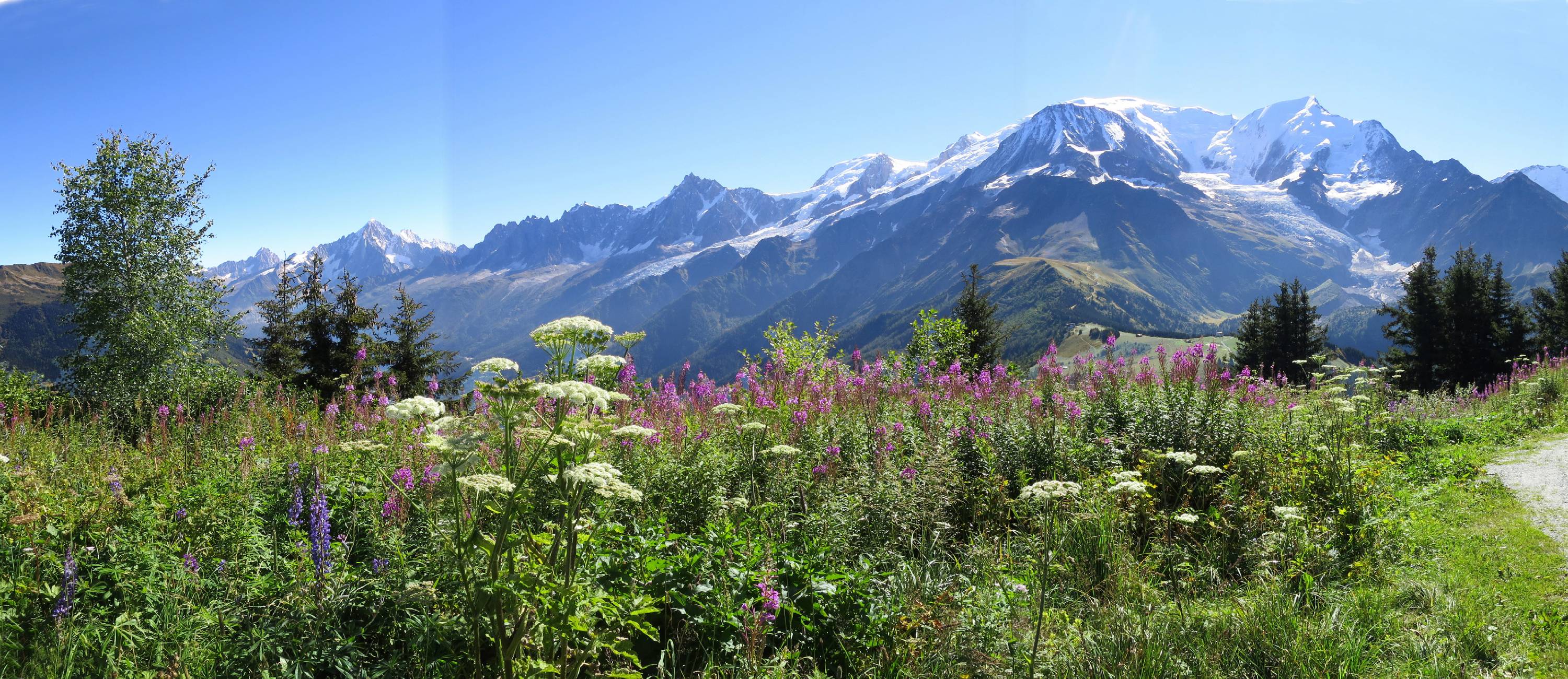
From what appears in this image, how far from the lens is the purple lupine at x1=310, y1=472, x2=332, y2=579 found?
138 inches

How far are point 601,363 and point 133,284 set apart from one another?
3323 centimetres

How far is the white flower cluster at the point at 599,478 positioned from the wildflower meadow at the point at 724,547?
0.05ft

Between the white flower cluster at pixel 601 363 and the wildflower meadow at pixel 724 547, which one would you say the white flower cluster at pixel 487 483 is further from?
the white flower cluster at pixel 601 363

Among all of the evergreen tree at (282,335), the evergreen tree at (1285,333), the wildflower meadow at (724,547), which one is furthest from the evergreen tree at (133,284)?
the evergreen tree at (1285,333)

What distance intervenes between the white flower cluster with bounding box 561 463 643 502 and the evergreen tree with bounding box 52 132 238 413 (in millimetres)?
28900

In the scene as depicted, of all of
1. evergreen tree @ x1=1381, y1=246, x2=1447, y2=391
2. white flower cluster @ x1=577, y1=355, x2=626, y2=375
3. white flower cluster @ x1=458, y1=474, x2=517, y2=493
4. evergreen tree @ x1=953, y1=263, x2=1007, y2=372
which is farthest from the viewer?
evergreen tree @ x1=1381, y1=246, x2=1447, y2=391

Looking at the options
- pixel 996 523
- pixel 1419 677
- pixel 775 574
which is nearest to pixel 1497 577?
pixel 1419 677

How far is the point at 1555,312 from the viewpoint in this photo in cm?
3597

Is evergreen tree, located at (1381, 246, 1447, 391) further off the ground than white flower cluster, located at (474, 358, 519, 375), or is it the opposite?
white flower cluster, located at (474, 358, 519, 375)

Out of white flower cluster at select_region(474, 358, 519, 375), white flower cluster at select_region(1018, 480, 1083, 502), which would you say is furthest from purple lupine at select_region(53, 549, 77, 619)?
white flower cluster at select_region(1018, 480, 1083, 502)

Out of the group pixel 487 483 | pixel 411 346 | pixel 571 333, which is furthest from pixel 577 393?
pixel 411 346

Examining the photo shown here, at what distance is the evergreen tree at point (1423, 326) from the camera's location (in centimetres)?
3559

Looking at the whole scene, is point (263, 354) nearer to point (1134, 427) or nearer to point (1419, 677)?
point (1134, 427)

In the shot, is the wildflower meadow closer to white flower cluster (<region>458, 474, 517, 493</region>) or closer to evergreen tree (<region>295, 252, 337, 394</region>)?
white flower cluster (<region>458, 474, 517, 493</region>)
